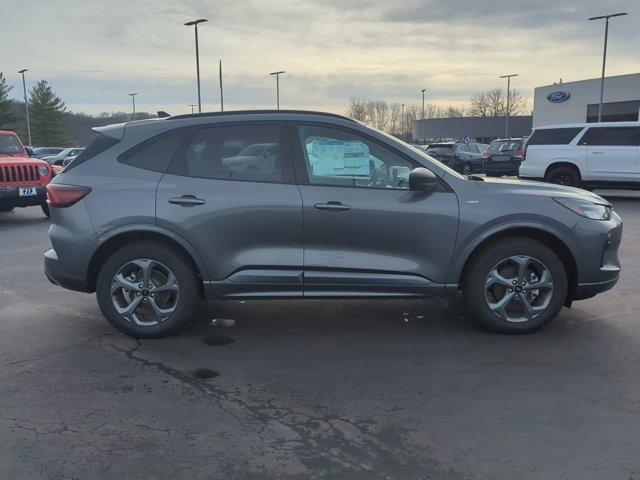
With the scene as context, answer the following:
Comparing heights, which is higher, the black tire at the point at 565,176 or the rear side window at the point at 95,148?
the rear side window at the point at 95,148

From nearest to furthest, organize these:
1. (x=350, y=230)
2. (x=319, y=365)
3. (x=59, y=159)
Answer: (x=319, y=365)
(x=350, y=230)
(x=59, y=159)

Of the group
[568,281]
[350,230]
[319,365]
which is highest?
[350,230]

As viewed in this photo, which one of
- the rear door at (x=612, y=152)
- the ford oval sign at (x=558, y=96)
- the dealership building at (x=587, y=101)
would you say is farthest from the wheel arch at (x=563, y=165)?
the ford oval sign at (x=558, y=96)

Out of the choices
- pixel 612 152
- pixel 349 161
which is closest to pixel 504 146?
pixel 612 152

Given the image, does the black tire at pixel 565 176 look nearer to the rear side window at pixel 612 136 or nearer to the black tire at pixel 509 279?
the rear side window at pixel 612 136

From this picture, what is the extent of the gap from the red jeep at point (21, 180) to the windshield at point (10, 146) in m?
0.11

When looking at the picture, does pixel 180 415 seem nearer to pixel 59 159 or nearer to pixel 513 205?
pixel 513 205

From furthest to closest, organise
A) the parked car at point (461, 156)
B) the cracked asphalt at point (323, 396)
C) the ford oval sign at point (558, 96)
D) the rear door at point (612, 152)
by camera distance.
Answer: the ford oval sign at point (558, 96)
the parked car at point (461, 156)
the rear door at point (612, 152)
the cracked asphalt at point (323, 396)

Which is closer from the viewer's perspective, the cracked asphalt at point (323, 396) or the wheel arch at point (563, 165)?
the cracked asphalt at point (323, 396)

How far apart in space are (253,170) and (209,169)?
0.35m

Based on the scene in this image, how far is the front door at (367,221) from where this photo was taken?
14.6ft

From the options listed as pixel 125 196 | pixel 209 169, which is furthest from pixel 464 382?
pixel 125 196

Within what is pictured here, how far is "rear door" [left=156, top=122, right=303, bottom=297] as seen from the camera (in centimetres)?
447

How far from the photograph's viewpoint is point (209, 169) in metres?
4.60
